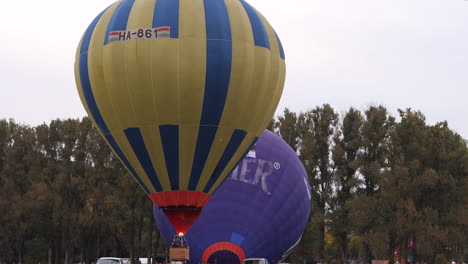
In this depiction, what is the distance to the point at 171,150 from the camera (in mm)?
23203

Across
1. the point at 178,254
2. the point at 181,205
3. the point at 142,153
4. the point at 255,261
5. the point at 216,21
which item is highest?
the point at 216,21

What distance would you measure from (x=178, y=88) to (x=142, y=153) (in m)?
2.67

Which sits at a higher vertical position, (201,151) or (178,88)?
(178,88)

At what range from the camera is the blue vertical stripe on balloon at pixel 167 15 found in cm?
2283

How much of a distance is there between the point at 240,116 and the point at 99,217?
91.6ft

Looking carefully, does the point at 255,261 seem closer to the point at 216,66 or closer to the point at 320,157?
the point at 216,66

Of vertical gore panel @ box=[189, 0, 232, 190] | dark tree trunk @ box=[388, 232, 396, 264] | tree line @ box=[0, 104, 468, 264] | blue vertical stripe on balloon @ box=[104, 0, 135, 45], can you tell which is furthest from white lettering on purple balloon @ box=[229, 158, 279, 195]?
dark tree trunk @ box=[388, 232, 396, 264]

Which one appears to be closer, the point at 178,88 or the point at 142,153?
the point at 178,88

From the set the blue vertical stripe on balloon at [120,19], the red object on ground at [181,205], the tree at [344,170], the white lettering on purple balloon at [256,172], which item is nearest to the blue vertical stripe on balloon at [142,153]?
the red object on ground at [181,205]

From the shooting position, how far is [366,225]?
41.2 meters

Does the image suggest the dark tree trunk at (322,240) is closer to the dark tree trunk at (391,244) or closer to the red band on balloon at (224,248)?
the dark tree trunk at (391,244)

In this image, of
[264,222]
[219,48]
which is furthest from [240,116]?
[264,222]

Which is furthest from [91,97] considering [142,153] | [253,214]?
[253,214]

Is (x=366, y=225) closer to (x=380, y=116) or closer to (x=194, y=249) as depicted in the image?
(x=380, y=116)
